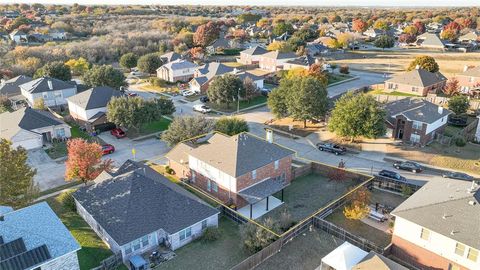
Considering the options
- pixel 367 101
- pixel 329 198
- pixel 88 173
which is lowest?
pixel 329 198

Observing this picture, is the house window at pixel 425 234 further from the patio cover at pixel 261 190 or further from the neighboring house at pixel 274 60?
the neighboring house at pixel 274 60

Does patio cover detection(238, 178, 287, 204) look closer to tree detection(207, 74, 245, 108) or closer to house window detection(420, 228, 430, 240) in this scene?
house window detection(420, 228, 430, 240)

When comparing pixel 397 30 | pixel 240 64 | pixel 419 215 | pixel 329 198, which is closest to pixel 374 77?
pixel 240 64

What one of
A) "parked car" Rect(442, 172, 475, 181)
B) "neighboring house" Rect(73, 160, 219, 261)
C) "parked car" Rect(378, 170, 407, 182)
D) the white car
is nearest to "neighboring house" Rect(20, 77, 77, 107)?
the white car

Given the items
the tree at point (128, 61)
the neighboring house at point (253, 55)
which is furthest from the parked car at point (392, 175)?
the tree at point (128, 61)

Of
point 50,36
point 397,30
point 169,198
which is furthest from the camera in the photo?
point 397,30

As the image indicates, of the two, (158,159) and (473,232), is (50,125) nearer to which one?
(158,159)
